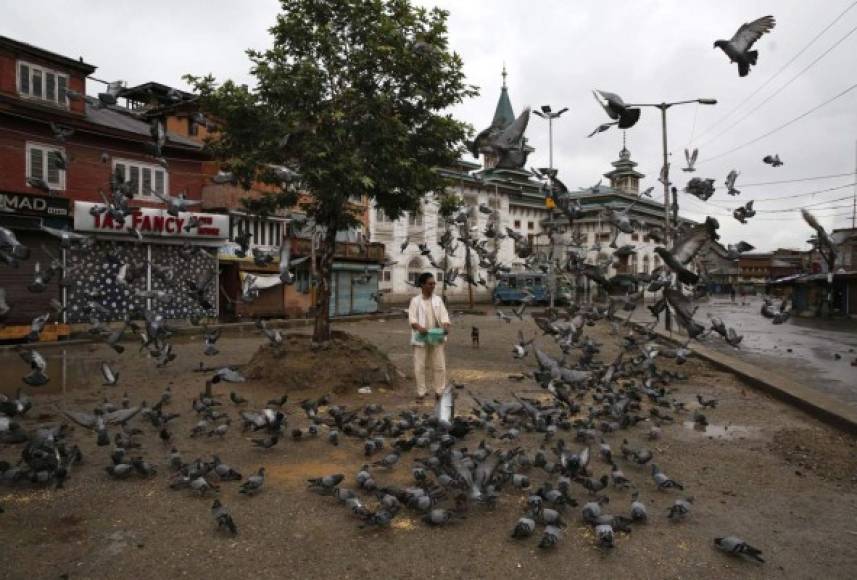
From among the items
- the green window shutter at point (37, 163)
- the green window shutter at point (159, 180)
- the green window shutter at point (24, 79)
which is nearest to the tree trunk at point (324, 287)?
the green window shutter at point (37, 163)

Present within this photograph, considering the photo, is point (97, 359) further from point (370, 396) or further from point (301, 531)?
point (301, 531)

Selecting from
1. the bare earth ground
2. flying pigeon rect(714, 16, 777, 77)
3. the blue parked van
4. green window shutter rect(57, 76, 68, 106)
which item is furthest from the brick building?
the blue parked van

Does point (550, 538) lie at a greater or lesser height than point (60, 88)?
lesser

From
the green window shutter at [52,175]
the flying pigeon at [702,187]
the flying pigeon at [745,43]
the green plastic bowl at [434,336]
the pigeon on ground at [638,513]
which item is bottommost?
the pigeon on ground at [638,513]

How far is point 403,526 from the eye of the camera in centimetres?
445

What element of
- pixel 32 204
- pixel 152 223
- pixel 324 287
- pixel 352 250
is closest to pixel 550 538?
pixel 324 287

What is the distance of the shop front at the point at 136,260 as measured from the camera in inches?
806

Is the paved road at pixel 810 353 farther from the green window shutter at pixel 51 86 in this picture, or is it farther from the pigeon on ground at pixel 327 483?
the green window shutter at pixel 51 86

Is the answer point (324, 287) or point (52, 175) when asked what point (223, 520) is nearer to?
point (324, 287)

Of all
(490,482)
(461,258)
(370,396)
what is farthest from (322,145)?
(461,258)

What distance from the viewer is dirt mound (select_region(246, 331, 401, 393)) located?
963cm

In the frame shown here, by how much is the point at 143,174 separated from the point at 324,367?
18421 millimetres

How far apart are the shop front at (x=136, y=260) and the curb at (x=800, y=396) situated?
634 inches

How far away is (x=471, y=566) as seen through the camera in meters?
3.87
